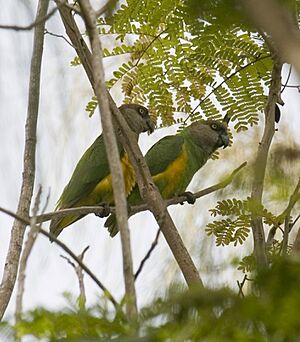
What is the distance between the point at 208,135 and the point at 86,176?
550 millimetres

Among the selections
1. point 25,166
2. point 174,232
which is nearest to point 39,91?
point 25,166

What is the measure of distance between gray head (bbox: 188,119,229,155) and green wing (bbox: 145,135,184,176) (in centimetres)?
9

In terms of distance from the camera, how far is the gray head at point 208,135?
119 inches

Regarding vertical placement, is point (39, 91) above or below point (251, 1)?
above

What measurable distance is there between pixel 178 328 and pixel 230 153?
1.86 meters

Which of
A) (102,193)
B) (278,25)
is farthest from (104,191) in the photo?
(278,25)

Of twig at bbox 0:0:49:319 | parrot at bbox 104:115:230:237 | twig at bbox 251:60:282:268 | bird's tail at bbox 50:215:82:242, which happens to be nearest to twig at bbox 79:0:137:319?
twig at bbox 251:60:282:268

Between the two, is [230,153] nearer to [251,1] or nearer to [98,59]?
[98,59]

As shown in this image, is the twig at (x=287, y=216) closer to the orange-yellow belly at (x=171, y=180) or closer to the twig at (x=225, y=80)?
the twig at (x=225, y=80)

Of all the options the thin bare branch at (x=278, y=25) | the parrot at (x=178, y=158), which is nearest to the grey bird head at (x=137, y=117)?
the parrot at (x=178, y=158)

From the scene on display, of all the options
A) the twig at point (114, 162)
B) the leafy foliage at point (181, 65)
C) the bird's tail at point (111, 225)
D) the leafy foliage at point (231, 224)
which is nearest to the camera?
the twig at point (114, 162)

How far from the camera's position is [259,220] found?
5.99 feet

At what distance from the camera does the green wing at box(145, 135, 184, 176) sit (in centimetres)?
351

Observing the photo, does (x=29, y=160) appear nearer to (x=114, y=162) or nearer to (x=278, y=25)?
(x=114, y=162)
